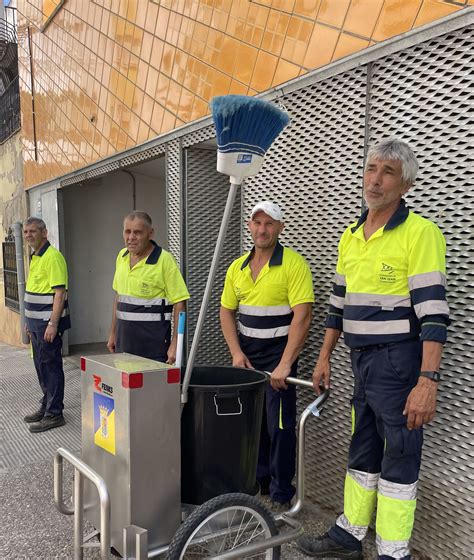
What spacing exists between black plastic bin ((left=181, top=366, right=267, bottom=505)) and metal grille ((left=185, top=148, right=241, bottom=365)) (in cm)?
235

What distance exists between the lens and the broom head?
193 centimetres

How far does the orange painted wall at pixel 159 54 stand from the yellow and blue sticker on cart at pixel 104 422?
2334 millimetres

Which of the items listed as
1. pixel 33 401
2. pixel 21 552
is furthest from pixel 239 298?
pixel 33 401

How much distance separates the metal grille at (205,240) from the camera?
453 centimetres

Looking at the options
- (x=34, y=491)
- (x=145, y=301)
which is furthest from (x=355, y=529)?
(x=34, y=491)

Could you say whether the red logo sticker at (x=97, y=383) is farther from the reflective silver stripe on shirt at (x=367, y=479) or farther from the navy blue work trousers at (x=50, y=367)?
the navy blue work trousers at (x=50, y=367)

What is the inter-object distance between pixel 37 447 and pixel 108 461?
100 inches

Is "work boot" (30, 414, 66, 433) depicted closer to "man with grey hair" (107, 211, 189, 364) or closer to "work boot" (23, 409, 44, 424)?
"work boot" (23, 409, 44, 424)

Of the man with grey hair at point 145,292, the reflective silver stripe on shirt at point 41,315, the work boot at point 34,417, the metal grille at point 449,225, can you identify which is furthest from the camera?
the work boot at point 34,417

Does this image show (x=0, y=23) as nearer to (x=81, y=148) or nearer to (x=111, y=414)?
(x=81, y=148)

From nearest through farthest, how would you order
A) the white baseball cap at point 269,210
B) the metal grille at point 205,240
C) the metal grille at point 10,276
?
the white baseball cap at point 269,210 < the metal grille at point 205,240 < the metal grille at point 10,276

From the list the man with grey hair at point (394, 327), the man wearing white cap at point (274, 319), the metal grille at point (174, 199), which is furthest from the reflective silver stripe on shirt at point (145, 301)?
the man with grey hair at point (394, 327)

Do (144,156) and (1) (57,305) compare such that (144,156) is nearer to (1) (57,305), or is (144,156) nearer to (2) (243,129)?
(1) (57,305)

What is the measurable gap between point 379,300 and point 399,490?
2.77ft
